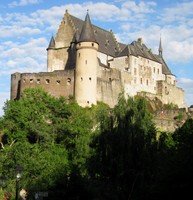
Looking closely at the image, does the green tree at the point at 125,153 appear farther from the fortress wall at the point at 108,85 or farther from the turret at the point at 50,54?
the turret at the point at 50,54

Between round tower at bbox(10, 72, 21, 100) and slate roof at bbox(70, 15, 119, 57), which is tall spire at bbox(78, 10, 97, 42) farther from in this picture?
round tower at bbox(10, 72, 21, 100)

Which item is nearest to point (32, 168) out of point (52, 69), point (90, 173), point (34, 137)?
point (90, 173)

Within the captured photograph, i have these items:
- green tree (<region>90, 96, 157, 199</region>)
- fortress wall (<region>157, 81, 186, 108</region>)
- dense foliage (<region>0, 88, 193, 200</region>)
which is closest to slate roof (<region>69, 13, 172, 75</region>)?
fortress wall (<region>157, 81, 186, 108</region>)

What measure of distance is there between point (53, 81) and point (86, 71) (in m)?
5.73

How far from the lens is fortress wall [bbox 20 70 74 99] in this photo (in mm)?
64562

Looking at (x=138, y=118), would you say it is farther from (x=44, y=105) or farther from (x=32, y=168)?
(x=44, y=105)

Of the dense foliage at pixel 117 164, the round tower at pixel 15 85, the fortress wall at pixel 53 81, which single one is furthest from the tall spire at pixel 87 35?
the dense foliage at pixel 117 164

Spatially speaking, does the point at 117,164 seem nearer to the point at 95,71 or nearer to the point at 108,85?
the point at 95,71

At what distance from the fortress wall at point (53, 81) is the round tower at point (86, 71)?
5.05ft

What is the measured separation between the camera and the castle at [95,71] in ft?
208

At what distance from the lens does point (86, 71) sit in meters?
63.2

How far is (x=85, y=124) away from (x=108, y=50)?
2600 centimetres

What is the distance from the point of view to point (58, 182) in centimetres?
3394

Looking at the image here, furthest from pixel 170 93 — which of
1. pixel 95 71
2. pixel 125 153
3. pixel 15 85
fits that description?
pixel 125 153
